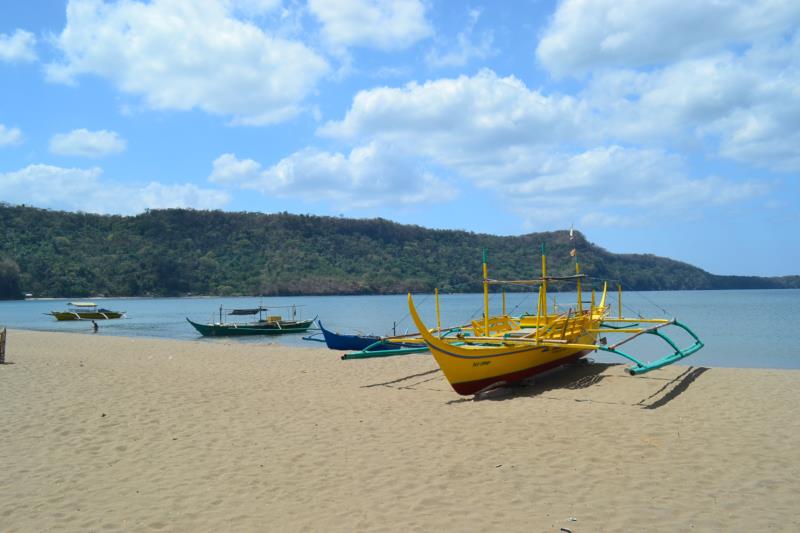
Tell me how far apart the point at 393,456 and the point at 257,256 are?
95402 millimetres

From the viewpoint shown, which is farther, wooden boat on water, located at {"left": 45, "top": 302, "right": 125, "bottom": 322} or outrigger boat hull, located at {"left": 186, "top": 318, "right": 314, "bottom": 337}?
wooden boat on water, located at {"left": 45, "top": 302, "right": 125, "bottom": 322}

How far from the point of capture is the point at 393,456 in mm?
5930

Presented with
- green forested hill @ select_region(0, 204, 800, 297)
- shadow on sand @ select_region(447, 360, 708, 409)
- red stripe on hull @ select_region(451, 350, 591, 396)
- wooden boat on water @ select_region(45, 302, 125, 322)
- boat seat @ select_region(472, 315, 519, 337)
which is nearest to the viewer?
shadow on sand @ select_region(447, 360, 708, 409)

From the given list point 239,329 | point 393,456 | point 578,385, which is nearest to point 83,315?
point 239,329

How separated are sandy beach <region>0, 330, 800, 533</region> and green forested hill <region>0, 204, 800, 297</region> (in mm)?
61231

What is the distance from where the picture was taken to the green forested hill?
80.6 m

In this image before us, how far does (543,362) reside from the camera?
35.6 ft

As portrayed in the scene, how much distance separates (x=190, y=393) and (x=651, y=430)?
22.1 ft

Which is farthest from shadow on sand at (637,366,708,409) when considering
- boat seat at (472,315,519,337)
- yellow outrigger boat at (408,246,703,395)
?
boat seat at (472,315,519,337)

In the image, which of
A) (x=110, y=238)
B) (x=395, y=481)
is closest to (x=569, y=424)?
(x=395, y=481)

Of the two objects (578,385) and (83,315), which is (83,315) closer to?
(83,315)

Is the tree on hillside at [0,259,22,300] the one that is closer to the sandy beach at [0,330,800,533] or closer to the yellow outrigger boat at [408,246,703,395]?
the sandy beach at [0,330,800,533]

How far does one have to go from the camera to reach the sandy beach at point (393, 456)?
14.3ft

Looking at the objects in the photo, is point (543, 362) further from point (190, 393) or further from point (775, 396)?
point (190, 393)
